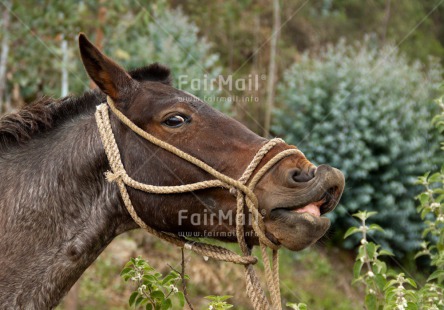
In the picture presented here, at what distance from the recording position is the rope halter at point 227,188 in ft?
8.88

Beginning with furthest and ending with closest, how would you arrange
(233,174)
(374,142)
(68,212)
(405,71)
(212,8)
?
(212,8) < (405,71) < (374,142) < (68,212) < (233,174)

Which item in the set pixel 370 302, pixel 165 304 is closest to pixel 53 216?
pixel 165 304

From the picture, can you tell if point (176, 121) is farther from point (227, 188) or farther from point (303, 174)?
point (303, 174)

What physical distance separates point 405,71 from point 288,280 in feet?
12.9

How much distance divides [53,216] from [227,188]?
887 millimetres

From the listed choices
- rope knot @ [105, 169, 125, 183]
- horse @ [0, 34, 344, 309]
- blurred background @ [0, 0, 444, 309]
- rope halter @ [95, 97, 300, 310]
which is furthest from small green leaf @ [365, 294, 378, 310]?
blurred background @ [0, 0, 444, 309]

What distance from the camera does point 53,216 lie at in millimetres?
2957

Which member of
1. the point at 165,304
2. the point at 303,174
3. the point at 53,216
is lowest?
the point at 165,304

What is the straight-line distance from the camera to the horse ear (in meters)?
2.92

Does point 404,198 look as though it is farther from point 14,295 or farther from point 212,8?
point 14,295

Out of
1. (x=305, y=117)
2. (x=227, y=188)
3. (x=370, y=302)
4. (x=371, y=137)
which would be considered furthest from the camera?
(x=305, y=117)

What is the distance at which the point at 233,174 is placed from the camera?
2.79 m

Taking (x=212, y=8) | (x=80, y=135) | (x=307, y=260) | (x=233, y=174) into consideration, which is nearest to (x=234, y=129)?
(x=233, y=174)

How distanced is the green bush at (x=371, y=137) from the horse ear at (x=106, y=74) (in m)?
5.69
